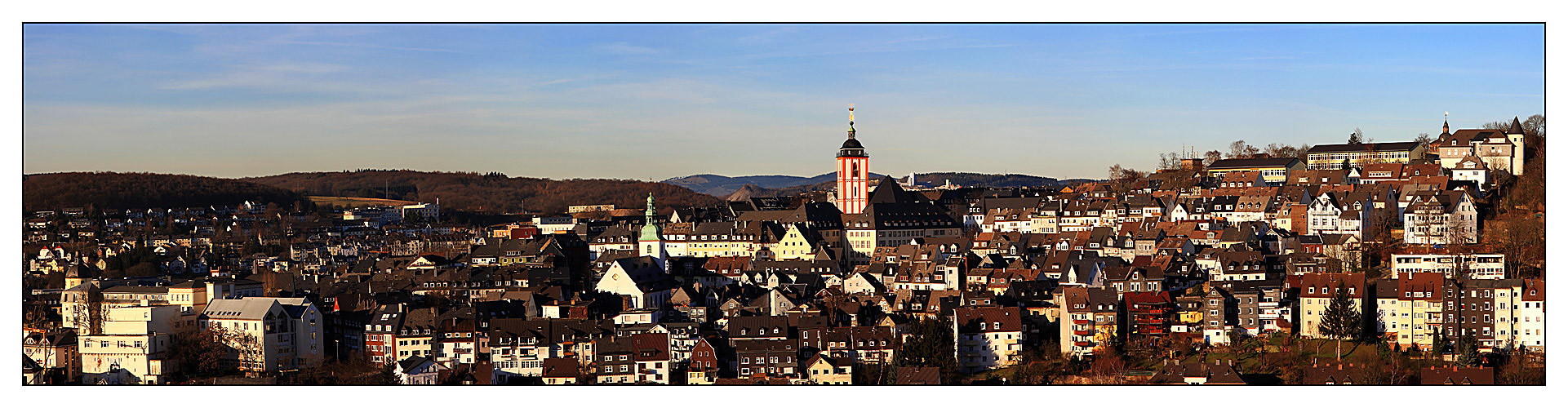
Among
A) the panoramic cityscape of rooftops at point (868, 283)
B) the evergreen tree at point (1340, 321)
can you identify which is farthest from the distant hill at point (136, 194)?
the evergreen tree at point (1340, 321)

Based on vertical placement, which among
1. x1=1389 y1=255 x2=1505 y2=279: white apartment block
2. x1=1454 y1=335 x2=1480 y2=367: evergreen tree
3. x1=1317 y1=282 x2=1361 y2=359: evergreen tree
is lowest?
x1=1454 y1=335 x2=1480 y2=367: evergreen tree

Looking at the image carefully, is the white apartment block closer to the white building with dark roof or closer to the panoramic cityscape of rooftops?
the panoramic cityscape of rooftops

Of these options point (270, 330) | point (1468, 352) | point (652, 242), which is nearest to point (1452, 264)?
point (1468, 352)

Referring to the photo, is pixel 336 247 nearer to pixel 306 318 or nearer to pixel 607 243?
pixel 607 243

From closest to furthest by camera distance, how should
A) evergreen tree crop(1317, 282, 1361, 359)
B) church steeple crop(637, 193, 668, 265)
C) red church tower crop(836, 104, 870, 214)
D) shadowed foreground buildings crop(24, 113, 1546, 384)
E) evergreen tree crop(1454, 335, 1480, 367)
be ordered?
evergreen tree crop(1454, 335, 1480, 367), shadowed foreground buildings crop(24, 113, 1546, 384), evergreen tree crop(1317, 282, 1361, 359), church steeple crop(637, 193, 668, 265), red church tower crop(836, 104, 870, 214)

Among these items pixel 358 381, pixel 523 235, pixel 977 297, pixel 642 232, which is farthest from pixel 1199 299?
pixel 523 235

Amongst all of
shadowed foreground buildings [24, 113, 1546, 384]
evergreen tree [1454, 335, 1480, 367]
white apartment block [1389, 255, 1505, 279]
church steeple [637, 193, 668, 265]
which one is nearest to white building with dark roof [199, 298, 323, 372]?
shadowed foreground buildings [24, 113, 1546, 384]

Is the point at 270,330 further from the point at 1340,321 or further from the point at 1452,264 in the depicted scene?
the point at 1452,264
